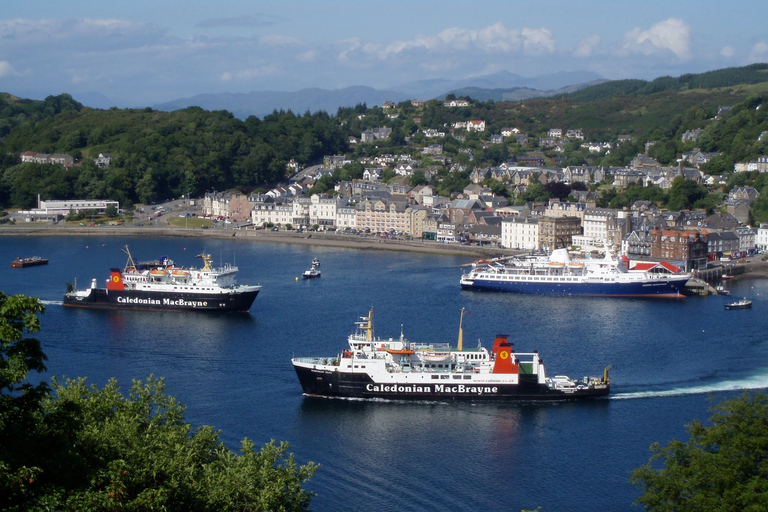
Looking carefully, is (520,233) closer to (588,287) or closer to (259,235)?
(588,287)

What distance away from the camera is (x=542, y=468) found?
14.4 metres

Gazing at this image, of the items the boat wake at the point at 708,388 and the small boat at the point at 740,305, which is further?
the small boat at the point at 740,305

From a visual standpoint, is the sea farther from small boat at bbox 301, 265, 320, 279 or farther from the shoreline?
the shoreline

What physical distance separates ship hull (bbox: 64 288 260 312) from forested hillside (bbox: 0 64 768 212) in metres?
27.5

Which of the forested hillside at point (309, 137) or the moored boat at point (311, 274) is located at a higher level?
the forested hillside at point (309, 137)

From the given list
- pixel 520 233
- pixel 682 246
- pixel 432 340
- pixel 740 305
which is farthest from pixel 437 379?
pixel 520 233

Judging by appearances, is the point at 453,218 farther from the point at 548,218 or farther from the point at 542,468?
the point at 542,468

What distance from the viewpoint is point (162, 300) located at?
88.1ft

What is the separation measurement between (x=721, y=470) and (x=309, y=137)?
60.4 m

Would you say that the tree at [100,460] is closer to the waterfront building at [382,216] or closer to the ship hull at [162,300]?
the ship hull at [162,300]

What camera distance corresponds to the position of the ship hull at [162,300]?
26453mm

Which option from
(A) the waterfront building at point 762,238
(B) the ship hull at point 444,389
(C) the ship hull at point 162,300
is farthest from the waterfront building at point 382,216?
(B) the ship hull at point 444,389

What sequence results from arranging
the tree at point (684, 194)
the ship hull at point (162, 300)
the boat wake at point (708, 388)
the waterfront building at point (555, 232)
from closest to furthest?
the boat wake at point (708, 388), the ship hull at point (162, 300), the waterfront building at point (555, 232), the tree at point (684, 194)

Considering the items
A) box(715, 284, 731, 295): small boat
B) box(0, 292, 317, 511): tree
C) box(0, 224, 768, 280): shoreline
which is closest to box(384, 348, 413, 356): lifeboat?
box(0, 292, 317, 511): tree
